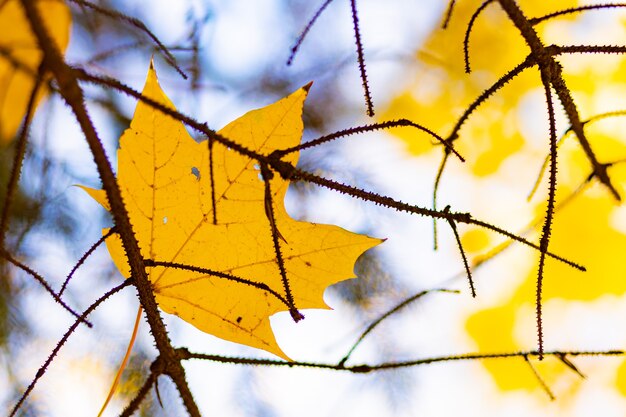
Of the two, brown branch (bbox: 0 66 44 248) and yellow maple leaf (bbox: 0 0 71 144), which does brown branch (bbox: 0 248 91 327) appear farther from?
yellow maple leaf (bbox: 0 0 71 144)

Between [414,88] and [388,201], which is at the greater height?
[414,88]

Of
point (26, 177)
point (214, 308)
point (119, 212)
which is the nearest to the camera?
point (119, 212)

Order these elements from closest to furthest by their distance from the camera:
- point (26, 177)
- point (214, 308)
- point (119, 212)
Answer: point (119, 212)
point (214, 308)
point (26, 177)

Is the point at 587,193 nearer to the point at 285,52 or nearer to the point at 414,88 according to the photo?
the point at 414,88

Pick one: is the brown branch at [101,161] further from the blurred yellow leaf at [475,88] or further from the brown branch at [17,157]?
the blurred yellow leaf at [475,88]

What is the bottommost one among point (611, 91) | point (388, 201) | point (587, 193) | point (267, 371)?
point (388, 201)

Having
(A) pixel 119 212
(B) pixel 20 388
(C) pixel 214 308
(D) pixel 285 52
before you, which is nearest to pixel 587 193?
(D) pixel 285 52

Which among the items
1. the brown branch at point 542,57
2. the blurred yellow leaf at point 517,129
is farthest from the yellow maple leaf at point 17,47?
the blurred yellow leaf at point 517,129
